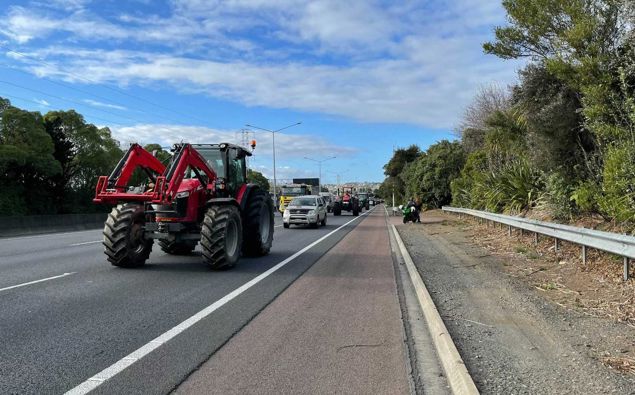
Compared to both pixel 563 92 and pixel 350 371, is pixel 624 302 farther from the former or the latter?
pixel 563 92

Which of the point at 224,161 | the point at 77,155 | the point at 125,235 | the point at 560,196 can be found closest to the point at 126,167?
the point at 125,235

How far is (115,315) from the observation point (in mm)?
6891

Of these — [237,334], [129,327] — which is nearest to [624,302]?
[237,334]

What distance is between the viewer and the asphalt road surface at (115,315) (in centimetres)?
476

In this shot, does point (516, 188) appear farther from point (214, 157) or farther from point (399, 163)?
point (399, 163)

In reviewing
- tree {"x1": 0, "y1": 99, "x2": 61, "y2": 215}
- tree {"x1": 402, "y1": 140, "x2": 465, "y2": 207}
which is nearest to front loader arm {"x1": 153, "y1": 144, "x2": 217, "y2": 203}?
tree {"x1": 402, "y1": 140, "x2": 465, "y2": 207}

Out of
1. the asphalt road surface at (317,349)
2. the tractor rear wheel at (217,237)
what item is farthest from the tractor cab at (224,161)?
the asphalt road surface at (317,349)

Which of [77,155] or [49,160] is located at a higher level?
[77,155]

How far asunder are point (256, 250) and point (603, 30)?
9.33m

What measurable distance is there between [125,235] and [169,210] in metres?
0.99

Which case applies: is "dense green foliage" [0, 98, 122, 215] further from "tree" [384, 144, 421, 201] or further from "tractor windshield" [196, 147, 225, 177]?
"tree" [384, 144, 421, 201]

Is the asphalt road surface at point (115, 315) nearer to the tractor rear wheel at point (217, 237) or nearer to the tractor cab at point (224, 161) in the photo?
the tractor rear wheel at point (217, 237)

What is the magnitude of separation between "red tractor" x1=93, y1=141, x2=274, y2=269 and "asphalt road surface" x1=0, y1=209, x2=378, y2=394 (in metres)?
0.45

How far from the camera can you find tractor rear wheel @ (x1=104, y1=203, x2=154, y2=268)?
34.6 ft
